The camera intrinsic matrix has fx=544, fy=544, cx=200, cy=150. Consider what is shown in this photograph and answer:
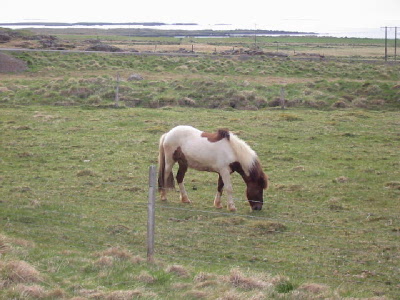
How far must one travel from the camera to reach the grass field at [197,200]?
720 centimetres

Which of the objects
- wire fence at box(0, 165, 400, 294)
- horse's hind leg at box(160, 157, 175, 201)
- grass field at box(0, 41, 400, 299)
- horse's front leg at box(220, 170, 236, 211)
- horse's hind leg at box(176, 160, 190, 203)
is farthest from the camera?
horse's hind leg at box(160, 157, 175, 201)

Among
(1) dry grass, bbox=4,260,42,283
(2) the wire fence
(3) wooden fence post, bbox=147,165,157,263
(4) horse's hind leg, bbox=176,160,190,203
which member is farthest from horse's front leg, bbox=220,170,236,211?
(1) dry grass, bbox=4,260,42,283

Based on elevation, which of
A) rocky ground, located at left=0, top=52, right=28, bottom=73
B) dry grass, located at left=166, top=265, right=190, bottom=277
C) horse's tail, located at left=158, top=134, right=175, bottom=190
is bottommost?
dry grass, located at left=166, top=265, right=190, bottom=277

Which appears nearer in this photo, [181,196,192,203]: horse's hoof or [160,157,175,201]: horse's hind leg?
[181,196,192,203]: horse's hoof

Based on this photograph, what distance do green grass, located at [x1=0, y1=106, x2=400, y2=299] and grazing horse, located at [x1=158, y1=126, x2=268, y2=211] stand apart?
0.44 metres

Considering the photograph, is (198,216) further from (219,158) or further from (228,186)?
(219,158)

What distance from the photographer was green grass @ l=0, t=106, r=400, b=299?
7.43m

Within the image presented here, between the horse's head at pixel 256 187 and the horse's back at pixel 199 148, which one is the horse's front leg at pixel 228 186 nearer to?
the horse's back at pixel 199 148

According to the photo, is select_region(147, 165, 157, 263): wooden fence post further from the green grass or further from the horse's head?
the horse's head

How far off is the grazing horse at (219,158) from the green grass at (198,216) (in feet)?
1.43

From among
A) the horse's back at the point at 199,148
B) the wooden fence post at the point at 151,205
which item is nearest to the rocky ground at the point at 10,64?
the horse's back at the point at 199,148

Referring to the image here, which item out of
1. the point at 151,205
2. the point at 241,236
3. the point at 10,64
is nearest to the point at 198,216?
the point at 241,236

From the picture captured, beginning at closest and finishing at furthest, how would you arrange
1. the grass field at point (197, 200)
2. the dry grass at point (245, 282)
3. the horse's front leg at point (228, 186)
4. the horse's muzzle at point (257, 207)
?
1. the dry grass at point (245, 282)
2. the grass field at point (197, 200)
3. the horse's muzzle at point (257, 207)
4. the horse's front leg at point (228, 186)

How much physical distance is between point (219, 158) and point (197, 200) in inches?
53.4
